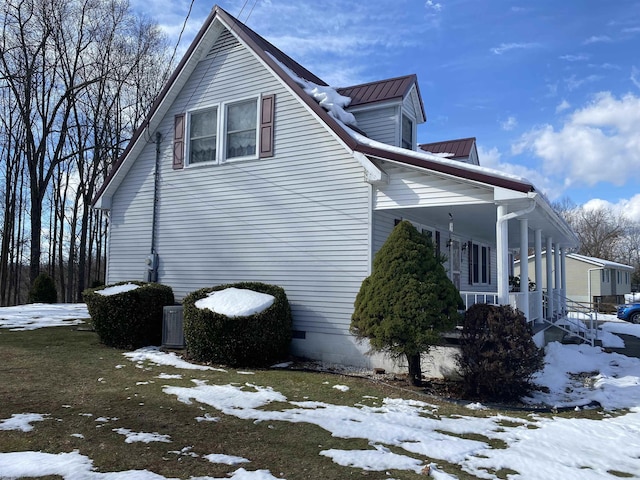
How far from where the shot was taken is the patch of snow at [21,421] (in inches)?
204

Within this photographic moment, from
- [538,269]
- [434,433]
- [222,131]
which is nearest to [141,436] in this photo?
[434,433]

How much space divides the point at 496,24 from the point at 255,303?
24.4ft

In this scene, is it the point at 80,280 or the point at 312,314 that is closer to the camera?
the point at 312,314

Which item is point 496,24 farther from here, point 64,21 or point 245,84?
point 64,21

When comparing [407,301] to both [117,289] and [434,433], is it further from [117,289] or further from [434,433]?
[117,289]

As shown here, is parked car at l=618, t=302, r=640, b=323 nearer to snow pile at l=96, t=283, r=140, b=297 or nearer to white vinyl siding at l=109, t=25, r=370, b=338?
white vinyl siding at l=109, t=25, r=370, b=338

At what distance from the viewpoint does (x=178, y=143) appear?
1282cm

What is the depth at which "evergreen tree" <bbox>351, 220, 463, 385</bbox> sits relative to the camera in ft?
24.9

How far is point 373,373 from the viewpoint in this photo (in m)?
9.12

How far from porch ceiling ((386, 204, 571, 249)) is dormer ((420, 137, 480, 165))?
2479 mm

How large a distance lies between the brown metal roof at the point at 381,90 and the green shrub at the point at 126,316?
6.95 metres

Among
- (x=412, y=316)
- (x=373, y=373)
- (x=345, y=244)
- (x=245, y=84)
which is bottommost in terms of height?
(x=373, y=373)

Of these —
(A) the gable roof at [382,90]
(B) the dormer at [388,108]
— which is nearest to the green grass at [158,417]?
(B) the dormer at [388,108]

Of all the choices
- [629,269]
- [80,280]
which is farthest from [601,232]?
[80,280]
